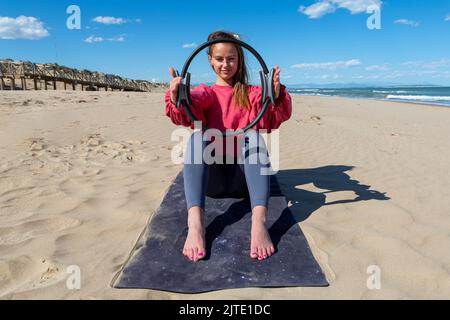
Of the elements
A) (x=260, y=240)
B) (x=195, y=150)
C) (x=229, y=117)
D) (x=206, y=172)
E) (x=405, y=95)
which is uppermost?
(x=405, y=95)

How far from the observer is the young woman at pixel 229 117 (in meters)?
2.32

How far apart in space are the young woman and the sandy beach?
0.43 meters

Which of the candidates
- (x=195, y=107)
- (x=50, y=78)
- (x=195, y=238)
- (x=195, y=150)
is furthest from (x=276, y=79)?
(x=50, y=78)

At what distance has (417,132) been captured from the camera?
7.99 m

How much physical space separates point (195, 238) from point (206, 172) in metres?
0.46

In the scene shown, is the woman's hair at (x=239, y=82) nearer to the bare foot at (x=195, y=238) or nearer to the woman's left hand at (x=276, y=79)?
the woman's left hand at (x=276, y=79)

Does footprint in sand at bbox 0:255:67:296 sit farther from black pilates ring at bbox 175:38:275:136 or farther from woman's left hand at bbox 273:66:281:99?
woman's left hand at bbox 273:66:281:99

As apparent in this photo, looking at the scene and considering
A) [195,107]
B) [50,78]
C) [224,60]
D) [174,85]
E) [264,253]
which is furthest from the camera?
[50,78]

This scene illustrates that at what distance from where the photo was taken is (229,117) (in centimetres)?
268

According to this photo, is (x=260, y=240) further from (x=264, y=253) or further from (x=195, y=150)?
(x=195, y=150)

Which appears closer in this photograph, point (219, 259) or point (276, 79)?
point (219, 259)

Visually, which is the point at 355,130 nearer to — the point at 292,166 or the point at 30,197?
the point at 292,166

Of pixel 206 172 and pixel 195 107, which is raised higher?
pixel 195 107

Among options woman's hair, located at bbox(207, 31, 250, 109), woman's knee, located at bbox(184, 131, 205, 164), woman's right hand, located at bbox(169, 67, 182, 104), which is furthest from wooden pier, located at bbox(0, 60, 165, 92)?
woman's knee, located at bbox(184, 131, 205, 164)
